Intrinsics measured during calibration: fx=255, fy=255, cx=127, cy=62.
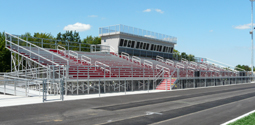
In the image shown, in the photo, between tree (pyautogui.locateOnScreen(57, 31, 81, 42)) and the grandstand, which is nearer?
the grandstand

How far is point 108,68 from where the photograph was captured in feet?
89.0

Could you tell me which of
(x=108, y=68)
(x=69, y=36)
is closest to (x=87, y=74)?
(x=108, y=68)

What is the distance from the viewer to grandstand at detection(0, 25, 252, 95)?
2197cm

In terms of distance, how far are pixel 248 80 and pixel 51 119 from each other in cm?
5034

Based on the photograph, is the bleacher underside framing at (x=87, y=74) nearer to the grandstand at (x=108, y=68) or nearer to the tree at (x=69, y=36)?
the grandstand at (x=108, y=68)

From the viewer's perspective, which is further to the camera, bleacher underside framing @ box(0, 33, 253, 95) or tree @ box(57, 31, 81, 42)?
tree @ box(57, 31, 81, 42)

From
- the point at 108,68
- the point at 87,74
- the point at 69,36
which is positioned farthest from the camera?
the point at 69,36

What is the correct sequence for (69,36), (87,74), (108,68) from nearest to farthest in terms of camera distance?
1. (87,74)
2. (108,68)
3. (69,36)

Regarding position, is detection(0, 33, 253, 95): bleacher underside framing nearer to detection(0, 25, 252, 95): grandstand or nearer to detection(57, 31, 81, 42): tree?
detection(0, 25, 252, 95): grandstand

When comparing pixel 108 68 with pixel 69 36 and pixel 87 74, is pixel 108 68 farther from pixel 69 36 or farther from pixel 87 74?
pixel 69 36

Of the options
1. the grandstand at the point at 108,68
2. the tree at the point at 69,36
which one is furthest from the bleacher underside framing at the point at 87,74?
the tree at the point at 69,36

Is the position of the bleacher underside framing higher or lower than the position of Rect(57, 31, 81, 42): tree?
lower

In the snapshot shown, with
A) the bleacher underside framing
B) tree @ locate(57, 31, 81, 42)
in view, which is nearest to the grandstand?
the bleacher underside framing

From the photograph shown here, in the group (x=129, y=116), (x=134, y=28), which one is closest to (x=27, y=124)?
(x=129, y=116)
